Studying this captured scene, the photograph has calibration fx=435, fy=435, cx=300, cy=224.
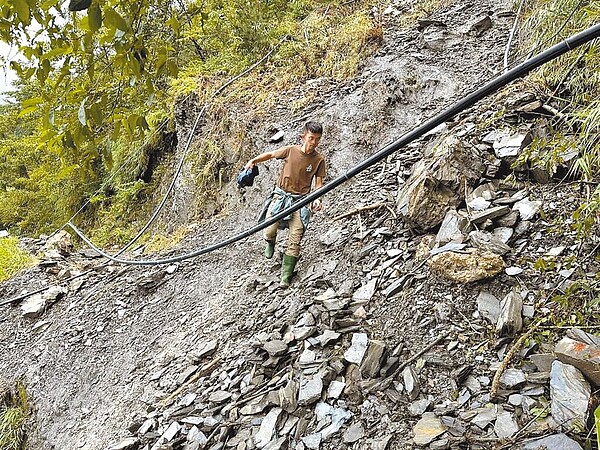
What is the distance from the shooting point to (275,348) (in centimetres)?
324

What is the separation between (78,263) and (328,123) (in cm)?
493

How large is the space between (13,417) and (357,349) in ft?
14.0

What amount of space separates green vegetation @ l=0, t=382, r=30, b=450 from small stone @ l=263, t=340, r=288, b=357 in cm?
329

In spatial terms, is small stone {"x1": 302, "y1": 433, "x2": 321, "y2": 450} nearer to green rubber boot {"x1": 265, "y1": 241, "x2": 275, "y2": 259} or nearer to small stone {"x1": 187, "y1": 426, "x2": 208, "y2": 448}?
small stone {"x1": 187, "y1": 426, "x2": 208, "y2": 448}

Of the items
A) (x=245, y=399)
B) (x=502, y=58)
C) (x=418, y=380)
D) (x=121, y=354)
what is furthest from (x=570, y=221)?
(x=121, y=354)

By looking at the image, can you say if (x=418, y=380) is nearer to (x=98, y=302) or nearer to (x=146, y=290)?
(x=146, y=290)

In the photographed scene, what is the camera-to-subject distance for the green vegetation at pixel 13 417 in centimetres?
459

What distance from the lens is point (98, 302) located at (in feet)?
19.2

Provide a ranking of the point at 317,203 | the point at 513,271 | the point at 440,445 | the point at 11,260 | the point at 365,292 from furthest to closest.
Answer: the point at 11,260
the point at 317,203
the point at 365,292
the point at 513,271
the point at 440,445

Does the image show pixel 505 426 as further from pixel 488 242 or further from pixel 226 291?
pixel 226 291

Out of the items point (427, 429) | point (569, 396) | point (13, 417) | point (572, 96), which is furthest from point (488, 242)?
point (13, 417)

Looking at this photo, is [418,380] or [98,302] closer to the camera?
[418,380]

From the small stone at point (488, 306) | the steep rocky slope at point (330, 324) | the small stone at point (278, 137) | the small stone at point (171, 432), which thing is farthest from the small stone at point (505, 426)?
the small stone at point (278, 137)

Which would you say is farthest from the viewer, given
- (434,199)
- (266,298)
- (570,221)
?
(266,298)
